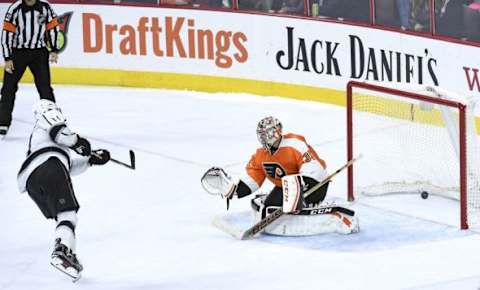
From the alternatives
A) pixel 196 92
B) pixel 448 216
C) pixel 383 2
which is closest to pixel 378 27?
pixel 383 2

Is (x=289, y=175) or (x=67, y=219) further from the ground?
(x=289, y=175)

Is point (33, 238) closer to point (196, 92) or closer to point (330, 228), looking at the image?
point (330, 228)

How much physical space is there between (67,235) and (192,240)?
53.0 inches

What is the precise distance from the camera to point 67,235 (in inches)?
341

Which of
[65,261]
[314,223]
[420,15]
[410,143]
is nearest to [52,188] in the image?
[65,261]

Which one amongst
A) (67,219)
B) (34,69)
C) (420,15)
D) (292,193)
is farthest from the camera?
(420,15)

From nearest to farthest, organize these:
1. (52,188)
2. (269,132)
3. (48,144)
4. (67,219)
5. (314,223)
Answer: (67,219), (52,188), (48,144), (269,132), (314,223)

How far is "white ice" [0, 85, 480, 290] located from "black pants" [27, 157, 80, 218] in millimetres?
430

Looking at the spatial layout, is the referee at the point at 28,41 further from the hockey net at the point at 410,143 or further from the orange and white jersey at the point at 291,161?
the orange and white jersey at the point at 291,161

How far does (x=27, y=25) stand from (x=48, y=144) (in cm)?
372

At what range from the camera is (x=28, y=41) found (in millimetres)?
12617

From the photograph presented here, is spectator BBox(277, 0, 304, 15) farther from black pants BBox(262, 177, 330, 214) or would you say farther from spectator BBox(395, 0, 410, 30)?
black pants BBox(262, 177, 330, 214)

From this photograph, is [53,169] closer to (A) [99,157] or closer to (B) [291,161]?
(A) [99,157]

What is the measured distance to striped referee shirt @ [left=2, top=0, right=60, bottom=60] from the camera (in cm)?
1253
